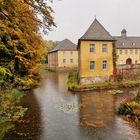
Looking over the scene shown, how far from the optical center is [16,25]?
13211 mm

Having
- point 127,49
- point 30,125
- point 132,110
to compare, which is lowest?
point 30,125

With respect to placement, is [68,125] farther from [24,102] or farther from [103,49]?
[103,49]

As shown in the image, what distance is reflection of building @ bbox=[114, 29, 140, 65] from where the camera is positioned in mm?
66625

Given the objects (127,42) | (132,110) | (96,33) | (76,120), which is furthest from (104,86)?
(127,42)

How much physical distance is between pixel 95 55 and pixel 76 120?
18701mm

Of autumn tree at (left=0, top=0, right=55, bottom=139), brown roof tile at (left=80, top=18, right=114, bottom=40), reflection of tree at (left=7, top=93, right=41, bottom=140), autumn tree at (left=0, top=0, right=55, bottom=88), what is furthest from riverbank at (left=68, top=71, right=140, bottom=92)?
autumn tree at (left=0, top=0, right=55, bottom=88)

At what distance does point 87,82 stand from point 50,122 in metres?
17.8

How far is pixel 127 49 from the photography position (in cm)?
6725

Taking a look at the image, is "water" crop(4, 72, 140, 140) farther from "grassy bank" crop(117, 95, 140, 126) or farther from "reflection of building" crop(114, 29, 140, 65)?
"reflection of building" crop(114, 29, 140, 65)

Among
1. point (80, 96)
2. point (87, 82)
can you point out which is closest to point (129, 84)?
point (87, 82)

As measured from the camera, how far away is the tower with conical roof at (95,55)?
36.6 m

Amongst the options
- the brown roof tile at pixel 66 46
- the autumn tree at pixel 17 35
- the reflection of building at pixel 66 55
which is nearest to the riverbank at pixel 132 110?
the autumn tree at pixel 17 35

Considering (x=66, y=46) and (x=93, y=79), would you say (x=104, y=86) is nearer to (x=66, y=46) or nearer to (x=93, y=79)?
(x=93, y=79)

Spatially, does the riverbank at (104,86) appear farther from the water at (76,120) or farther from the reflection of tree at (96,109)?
the water at (76,120)
